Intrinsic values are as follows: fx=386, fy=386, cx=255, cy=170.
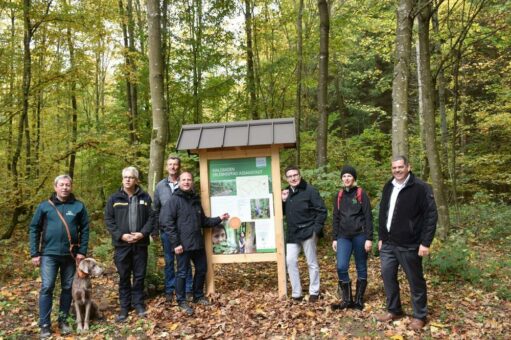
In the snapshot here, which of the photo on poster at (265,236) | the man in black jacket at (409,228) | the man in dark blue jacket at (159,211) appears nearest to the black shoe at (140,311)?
the man in dark blue jacket at (159,211)

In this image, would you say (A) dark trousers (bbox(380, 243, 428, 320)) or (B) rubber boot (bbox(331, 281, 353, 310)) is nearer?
(A) dark trousers (bbox(380, 243, 428, 320))

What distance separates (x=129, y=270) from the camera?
5.60 meters

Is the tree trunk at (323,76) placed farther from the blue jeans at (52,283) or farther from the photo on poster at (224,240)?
the blue jeans at (52,283)

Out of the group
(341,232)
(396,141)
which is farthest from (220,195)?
(396,141)

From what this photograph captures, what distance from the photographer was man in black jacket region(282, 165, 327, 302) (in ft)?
19.0

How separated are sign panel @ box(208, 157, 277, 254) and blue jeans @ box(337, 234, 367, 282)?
1.11 meters

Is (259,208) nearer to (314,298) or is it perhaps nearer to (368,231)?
(314,298)

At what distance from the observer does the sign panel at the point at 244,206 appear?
20.3 feet

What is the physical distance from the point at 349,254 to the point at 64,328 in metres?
3.98

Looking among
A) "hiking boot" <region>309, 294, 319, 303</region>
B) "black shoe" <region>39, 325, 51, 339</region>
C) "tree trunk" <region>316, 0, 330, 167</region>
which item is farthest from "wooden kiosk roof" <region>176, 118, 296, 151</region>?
"tree trunk" <region>316, 0, 330, 167</region>

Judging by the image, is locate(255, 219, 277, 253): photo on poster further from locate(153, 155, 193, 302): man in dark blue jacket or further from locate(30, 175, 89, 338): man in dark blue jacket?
locate(30, 175, 89, 338): man in dark blue jacket

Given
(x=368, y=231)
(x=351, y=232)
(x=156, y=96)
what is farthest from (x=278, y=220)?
(x=156, y=96)

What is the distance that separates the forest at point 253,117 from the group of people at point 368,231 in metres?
0.35

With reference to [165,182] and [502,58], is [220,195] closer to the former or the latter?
[165,182]
